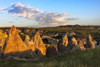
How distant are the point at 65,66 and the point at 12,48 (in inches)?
601

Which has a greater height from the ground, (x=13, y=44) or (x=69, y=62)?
(x=69, y=62)

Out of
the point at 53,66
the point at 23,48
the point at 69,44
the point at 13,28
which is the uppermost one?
the point at 13,28

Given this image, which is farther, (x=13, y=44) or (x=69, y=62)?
(x=13, y=44)

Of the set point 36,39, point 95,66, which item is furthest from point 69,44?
point 95,66

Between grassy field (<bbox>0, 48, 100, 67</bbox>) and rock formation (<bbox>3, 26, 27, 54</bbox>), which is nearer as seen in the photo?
grassy field (<bbox>0, 48, 100, 67</bbox>)

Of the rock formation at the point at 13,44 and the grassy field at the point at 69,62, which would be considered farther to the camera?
the rock formation at the point at 13,44

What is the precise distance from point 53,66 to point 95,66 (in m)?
1.98

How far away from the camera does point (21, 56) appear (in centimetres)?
1772

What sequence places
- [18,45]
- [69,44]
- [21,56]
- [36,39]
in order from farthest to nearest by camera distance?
[69,44], [36,39], [18,45], [21,56]

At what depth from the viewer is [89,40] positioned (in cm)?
4734

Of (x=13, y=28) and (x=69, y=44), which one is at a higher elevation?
(x=13, y=28)

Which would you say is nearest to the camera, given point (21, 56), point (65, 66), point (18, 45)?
point (65, 66)

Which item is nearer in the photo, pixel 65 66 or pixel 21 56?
pixel 65 66

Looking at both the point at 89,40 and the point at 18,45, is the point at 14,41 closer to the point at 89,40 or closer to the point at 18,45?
the point at 18,45
